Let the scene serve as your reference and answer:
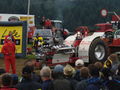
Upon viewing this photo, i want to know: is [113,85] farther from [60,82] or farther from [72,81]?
[60,82]

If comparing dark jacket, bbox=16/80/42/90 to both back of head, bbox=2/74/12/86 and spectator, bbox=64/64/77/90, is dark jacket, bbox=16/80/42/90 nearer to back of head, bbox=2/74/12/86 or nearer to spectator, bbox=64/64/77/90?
back of head, bbox=2/74/12/86

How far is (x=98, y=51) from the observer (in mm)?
15117

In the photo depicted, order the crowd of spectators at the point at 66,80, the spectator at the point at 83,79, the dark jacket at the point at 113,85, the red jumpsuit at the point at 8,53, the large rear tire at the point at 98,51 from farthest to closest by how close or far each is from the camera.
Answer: the large rear tire at the point at 98,51 → the red jumpsuit at the point at 8,53 → the dark jacket at the point at 113,85 → the spectator at the point at 83,79 → the crowd of spectators at the point at 66,80

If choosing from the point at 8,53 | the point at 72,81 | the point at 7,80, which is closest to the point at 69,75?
the point at 72,81

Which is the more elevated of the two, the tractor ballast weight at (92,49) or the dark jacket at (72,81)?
the tractor ballast weight at (92,49)

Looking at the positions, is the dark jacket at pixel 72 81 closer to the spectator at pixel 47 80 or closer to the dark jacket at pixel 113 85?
the spectator at pixel 47 80

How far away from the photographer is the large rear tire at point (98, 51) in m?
14.7

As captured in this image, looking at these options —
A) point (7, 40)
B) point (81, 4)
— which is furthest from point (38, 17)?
point (7, 40)

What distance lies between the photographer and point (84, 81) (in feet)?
22.3

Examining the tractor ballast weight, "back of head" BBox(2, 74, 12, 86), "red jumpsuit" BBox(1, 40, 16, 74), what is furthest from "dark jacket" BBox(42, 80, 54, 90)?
Answer: the tractor ballast weight

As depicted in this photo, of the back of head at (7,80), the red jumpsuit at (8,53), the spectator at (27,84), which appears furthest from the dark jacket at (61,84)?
the red jumpsuit at (8,53)

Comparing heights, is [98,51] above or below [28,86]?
above

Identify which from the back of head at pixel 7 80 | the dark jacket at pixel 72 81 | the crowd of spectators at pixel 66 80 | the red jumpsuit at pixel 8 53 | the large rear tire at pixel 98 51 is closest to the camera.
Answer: the back of head at pixel 7 80

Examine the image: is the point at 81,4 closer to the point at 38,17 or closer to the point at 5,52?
the point at 38,17
